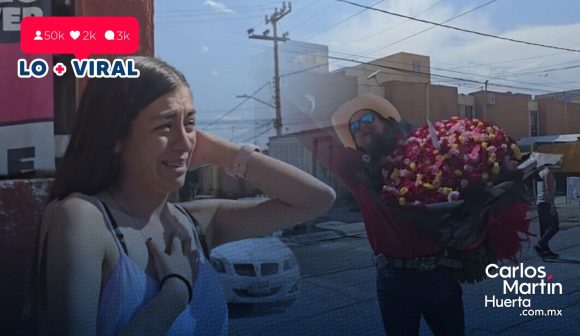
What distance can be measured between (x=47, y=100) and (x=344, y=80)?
37.6 inches

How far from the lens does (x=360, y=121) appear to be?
1.92 meters

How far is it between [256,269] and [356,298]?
0.38 metres

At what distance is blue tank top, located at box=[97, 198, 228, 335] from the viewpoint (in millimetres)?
1537

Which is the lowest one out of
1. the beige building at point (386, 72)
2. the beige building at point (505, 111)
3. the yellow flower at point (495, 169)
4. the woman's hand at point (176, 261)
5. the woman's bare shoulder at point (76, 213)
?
the woman's hand at point (176, 261)

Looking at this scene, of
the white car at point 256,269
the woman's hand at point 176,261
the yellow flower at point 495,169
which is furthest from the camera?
the yellow flower at point 495,169

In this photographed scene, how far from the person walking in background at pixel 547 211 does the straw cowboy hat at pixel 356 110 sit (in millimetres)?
580

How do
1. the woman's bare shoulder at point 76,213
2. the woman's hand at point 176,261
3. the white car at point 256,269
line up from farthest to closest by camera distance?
1. the white car at point 256,269
2. the woman's hand at point 176,261
3. the woman's bare shoulder at point 76,213

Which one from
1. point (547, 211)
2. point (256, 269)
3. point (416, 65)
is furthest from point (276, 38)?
point (547, 211)

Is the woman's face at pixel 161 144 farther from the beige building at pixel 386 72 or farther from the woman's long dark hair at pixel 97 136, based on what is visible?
the beige building at pixel 386 72

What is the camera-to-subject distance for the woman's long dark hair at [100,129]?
62.9 inches

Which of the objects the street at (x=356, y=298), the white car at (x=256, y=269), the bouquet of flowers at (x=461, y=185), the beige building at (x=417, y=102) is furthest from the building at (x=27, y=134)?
the bouquet of flowers at (x=461, y=185)

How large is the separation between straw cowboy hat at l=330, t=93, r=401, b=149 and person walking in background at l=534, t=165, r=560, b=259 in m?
0.58

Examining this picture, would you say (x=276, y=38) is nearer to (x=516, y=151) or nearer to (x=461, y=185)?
(x=461, y=185)

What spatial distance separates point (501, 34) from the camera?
6.71 ft
